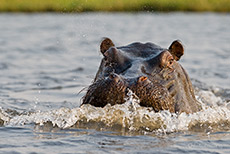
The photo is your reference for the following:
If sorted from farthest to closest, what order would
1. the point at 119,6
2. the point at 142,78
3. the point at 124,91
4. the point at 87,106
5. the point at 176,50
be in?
1. the point at 119,6
2. the point at 176,50
3. the point at 87,106
4. the point at 142,78
5. the point at 124,91

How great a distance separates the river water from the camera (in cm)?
494

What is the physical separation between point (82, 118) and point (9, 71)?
587cm

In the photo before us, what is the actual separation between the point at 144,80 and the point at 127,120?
2.44 feet

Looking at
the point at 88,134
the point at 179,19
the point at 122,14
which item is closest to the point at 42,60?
the point at 88,134

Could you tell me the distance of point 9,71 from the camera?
11.3 m

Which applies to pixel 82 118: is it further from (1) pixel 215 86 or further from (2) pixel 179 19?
(2) pixel 179 19

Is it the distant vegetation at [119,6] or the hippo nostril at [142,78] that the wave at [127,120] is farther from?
the distant vegetation at [119,6]

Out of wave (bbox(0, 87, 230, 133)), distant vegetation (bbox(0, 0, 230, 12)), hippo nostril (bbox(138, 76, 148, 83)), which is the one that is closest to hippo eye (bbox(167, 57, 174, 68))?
wave (bbox(0, 87, 230, 133))

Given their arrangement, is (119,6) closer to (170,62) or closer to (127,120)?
(170,62)

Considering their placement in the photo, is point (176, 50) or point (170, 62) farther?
point (176, 50)

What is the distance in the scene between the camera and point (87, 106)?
5320mm

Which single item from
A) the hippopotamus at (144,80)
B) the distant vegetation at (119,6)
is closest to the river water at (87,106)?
the hippopotamus at (144,80)

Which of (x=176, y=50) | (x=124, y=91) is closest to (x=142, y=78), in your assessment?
(x=124, y=91)

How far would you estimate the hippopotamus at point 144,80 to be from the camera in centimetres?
502
